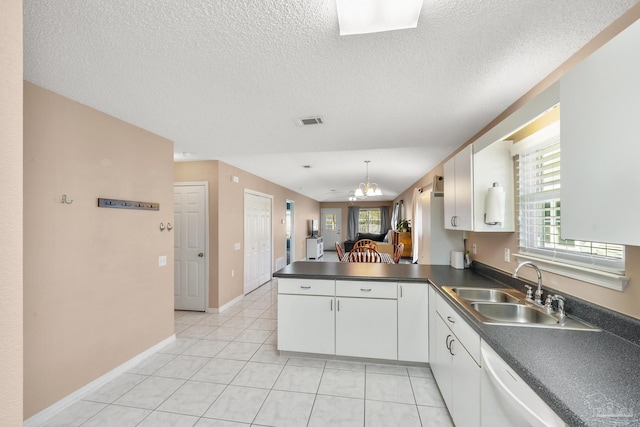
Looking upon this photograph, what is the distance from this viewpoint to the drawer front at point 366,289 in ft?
8.23

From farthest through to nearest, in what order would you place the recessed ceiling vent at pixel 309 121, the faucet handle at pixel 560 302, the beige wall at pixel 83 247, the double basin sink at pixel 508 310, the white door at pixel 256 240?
the white door at pixel 256 240 → the recessed ceiling vent at pixel 309 121 → the beige wall at pixel 83 247 → the faucet handle at pixel 560 302 → the double basin sink at pixel 508 310

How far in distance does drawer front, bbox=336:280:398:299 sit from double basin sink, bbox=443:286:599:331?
536mm

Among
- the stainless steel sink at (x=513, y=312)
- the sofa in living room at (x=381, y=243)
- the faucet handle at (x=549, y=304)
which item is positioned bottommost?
the sofa in living room at (x=381, y=243)

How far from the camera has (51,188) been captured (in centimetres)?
192

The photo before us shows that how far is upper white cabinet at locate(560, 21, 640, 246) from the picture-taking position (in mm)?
828

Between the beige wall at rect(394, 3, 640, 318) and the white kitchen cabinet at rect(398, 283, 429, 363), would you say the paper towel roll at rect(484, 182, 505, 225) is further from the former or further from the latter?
the white kitchen cabinet at rect(398, 283, 429, 363)

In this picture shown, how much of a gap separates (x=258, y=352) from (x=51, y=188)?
7.58 ft

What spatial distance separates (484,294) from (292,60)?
217 centimetres

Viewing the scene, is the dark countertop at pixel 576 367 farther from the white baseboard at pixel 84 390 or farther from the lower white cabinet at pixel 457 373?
the white baseboard at pixel 84 390

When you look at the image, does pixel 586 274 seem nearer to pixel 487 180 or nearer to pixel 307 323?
pixel 487 180

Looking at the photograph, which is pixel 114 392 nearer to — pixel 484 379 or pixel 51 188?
pixel 51 188

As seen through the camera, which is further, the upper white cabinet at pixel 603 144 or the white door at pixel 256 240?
the white door at pixel 256 240

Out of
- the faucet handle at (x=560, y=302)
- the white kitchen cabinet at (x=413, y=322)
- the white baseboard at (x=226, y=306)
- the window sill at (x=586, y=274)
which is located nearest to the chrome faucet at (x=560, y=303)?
the faucet handle at (x=560, y=302)
